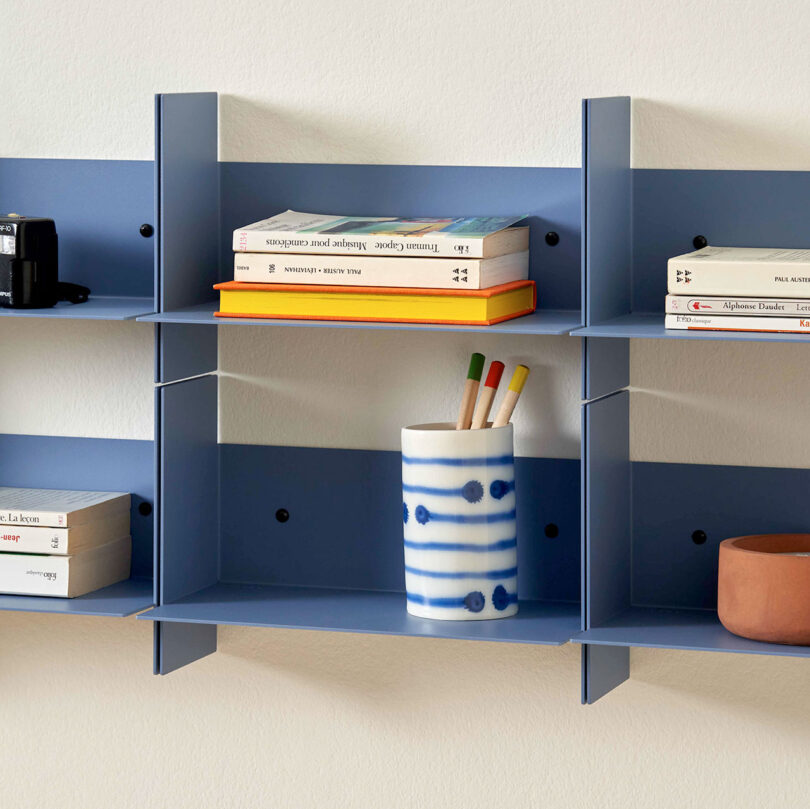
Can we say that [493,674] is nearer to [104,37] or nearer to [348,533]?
[348,533]

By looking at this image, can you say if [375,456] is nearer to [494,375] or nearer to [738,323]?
[494,375]

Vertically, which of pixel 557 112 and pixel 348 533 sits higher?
pixel 557 112

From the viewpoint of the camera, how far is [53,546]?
1799 mm

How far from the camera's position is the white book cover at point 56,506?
5.90ft

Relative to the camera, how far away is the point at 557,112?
1784 mm

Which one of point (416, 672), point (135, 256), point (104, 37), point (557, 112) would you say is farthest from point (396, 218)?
point (416, 672)

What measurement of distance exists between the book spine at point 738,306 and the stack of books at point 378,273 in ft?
0.72

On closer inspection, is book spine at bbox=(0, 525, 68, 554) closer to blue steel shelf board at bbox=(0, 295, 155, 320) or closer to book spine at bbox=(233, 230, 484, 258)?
blue steel shelf board at bbox=(0, 295, 155, 320)

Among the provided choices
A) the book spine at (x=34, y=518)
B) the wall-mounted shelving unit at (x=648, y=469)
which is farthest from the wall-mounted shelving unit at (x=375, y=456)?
the book spine at (x=34, y=518)

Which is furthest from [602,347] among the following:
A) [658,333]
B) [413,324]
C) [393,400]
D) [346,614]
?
[346,614]

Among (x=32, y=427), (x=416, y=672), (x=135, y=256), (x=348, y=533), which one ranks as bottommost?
(x=416, y=672)

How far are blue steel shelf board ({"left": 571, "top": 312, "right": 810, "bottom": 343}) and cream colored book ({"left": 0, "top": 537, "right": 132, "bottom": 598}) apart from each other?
73 cm

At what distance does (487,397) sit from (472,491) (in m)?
0.12

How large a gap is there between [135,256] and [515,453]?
0.60m
